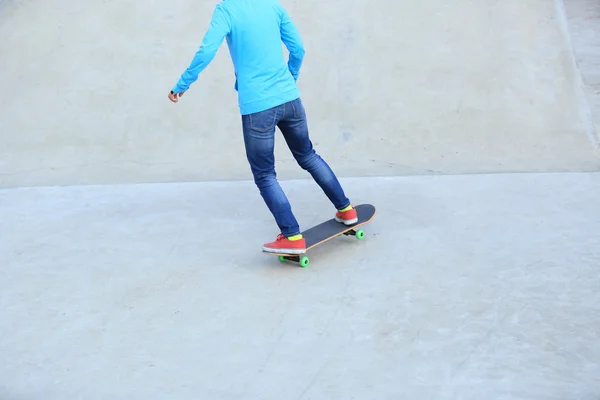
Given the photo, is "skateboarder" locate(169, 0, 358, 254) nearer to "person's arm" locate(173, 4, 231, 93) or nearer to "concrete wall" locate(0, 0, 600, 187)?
"person's arm" locate(173, 4, 231, 93)

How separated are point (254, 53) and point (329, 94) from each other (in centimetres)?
295

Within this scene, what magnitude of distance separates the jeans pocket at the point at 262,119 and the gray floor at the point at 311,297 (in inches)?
34.6

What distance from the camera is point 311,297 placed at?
4.22 meters

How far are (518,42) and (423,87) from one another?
115cm

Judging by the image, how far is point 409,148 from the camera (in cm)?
672

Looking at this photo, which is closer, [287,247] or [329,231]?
[287,247]

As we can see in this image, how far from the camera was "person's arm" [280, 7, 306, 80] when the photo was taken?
14.9 ft

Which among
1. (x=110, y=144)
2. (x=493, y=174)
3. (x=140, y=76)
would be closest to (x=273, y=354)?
(x=493, y=174)

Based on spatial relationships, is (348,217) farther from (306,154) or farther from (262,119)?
(262,119)

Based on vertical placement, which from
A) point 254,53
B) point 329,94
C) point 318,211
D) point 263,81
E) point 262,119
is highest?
point 254,53

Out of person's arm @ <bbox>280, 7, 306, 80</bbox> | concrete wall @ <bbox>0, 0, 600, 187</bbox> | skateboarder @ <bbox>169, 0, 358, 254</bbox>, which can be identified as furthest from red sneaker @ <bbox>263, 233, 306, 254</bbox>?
concrete wall @ <bbox>0, 0, 600, 187</bbox>

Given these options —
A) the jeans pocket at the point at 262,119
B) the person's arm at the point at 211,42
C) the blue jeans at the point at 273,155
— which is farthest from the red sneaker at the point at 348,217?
the person's arm at the point at 211,42

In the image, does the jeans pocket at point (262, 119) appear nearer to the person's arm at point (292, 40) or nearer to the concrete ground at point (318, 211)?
the person's arm at point (292, 40)

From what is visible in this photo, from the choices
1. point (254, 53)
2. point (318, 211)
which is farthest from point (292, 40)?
point (318, 211)
